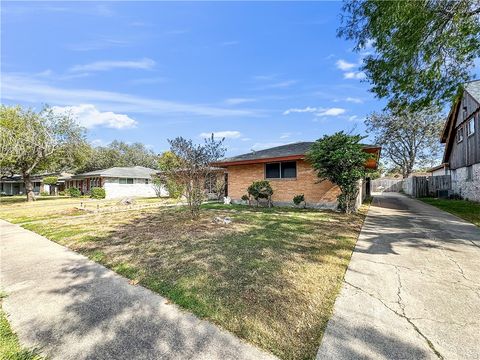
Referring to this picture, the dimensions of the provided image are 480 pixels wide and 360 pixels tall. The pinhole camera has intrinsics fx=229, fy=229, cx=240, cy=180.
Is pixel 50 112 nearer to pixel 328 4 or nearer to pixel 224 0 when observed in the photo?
pixel 224 0

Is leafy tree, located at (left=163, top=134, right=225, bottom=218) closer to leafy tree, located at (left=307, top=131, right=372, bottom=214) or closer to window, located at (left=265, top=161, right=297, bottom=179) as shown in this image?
leafy tree, located at (left=307, top=131, right=372, bottom=214)

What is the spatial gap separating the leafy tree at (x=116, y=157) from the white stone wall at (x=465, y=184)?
3781 centimetres

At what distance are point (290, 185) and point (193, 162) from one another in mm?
6606

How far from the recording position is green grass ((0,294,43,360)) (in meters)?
2.16

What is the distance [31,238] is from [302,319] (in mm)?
8567

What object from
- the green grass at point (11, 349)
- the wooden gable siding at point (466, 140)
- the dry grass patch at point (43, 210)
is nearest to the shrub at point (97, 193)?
the dry grass patch at point (43, 210)

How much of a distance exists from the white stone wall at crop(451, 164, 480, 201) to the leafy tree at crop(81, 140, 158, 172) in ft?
124

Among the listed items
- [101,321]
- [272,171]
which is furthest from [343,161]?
[101,321]

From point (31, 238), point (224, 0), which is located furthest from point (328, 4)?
point (31, 238)

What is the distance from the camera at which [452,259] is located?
4473mm

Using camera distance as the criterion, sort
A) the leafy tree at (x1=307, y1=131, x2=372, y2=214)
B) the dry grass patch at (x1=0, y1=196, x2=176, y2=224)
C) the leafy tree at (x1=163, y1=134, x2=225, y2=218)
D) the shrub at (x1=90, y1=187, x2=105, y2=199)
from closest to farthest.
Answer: the leafy tree at (x1=163, y1=134, x2=225, y2=218)
the leafy tree at (x1=307, y1=131, x2=372, y2=214)
the dry grass patch at (x1=0, y1=196, x2=176, y2=224)
the shrub at (x1=90, y1=187, x2=105, y2=199)

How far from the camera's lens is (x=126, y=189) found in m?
29.0

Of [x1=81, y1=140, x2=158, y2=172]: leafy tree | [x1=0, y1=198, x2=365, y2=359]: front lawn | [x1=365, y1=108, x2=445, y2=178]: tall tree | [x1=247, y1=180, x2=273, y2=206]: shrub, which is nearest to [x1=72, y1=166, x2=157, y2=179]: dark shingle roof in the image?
[x1=81, y1=140, x2=158, y2=172]: leafy tree

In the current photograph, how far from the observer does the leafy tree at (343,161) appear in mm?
9602
